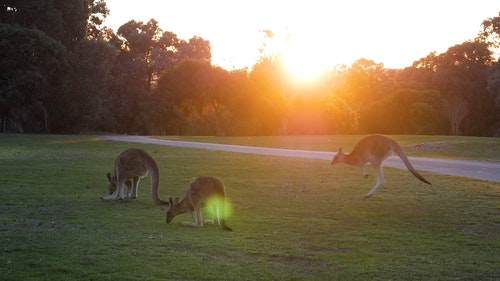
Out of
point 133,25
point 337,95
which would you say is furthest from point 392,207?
point 133,25

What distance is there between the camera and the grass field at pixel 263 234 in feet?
26.3

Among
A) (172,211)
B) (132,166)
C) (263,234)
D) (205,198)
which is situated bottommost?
(263,234)

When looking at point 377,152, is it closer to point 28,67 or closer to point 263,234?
point 263,234

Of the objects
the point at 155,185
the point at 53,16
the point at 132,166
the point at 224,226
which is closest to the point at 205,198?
the point at 224,226

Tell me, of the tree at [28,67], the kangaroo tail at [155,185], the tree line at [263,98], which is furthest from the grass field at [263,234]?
the tree line at [263,98]

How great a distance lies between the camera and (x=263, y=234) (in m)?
10.4

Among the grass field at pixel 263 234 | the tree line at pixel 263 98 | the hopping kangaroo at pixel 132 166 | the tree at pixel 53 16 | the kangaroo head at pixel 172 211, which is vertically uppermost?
the tree at pixel 53 16

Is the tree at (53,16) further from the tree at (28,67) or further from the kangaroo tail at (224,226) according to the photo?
the kangaroo tail at (224,226)

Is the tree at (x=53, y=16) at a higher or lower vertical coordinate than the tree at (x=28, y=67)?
higher

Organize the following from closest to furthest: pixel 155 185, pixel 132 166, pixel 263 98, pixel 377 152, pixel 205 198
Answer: pixel 205 198, pixel 155 185, pixel 132 166, pixel 377 152, pixel 263 98

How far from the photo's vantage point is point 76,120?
6556 centimetres

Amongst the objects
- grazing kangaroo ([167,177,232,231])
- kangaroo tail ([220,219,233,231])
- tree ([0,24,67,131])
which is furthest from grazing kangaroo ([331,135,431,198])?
tree ([0,24,67,131])

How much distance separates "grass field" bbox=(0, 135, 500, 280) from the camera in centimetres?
803

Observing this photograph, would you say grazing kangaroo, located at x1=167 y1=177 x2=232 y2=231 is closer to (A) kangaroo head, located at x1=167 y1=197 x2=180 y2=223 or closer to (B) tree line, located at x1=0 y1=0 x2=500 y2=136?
(A) kangaroo head, located at x1=167 y1=197 x2=180 y2=223
